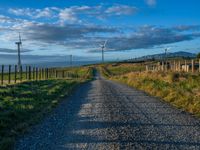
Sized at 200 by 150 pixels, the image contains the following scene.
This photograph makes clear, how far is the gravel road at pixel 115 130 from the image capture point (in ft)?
30.2

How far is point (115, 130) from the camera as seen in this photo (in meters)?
11.0

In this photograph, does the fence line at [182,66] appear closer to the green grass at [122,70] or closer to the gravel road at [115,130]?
the gravel road at [115,130]

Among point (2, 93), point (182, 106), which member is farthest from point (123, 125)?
point (2, 93)

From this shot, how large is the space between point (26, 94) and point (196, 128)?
1286cm

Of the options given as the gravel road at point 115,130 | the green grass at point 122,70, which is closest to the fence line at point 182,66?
the gravel road at point 115,130

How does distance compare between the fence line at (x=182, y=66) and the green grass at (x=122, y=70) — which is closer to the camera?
the fence line at (x=182, y=66)

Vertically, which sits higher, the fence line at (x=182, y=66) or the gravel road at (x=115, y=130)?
the fence line at (x=182, y=66)

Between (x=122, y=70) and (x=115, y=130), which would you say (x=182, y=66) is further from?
(x=122, y=70)

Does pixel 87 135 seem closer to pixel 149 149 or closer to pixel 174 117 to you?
pixel 149 149

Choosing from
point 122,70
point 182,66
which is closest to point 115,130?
point 182,66

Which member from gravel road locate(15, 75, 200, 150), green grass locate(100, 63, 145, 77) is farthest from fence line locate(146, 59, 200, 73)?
green grass locate(100, 63, 145, 77)

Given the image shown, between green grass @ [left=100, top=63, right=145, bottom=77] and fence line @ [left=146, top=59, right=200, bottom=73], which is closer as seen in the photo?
fence line @ [left=146, top=59, right=200, bottom=73]

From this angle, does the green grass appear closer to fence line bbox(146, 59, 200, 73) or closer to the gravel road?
fence line bbox(146, 59, 200, 73)

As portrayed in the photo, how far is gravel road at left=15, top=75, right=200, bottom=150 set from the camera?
9.20m
